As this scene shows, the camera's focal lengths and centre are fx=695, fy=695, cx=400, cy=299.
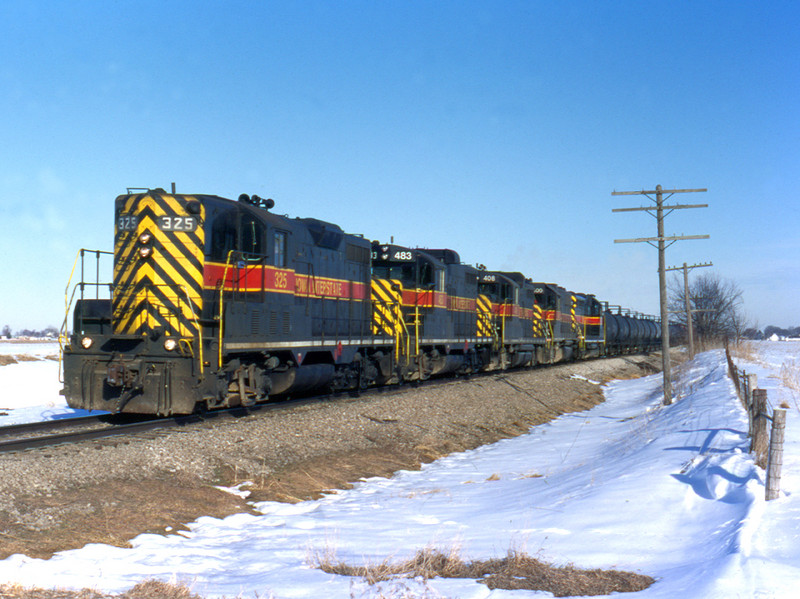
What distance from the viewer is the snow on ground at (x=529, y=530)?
212 inches

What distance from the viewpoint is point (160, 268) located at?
12.1 m

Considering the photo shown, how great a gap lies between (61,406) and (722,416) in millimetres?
15155

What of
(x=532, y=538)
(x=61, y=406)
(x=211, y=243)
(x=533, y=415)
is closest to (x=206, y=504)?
(x=532, y=538)

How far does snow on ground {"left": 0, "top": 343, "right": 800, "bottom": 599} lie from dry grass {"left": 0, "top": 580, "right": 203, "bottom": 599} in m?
0.20

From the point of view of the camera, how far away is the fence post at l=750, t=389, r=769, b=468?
26.8 ft

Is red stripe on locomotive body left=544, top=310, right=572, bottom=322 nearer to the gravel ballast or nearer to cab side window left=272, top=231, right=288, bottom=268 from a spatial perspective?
the gravel ballast

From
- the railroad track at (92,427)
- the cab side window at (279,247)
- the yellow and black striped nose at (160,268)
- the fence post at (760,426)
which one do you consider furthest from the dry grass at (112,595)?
the cab side window at (279,247)

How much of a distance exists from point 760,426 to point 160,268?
951cm

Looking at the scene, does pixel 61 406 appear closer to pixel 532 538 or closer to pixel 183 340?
pixel 183 340

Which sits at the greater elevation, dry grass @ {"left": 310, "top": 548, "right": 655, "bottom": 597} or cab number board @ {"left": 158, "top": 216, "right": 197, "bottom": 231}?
cab number board @ {"left": 158, "top": 216, "right": 197, "bottom": 231}

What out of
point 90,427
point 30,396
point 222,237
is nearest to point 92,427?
point 90,427

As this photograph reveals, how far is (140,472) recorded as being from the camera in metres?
8.79

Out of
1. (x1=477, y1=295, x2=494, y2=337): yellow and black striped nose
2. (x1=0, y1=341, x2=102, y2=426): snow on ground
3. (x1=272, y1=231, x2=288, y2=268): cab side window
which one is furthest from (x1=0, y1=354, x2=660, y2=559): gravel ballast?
(x1=477, y1=295, x2=494, y2=337): yellow and black striped nose

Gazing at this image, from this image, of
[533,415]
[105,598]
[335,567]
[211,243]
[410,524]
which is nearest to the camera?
[105,598]
